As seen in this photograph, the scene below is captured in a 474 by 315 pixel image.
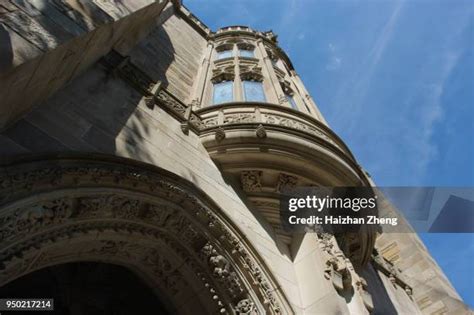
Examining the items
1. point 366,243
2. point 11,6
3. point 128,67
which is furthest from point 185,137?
point 366,243

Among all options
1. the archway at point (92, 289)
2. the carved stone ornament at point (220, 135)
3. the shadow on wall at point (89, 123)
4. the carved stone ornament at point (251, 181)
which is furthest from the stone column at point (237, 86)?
the archway at point (92, 289)

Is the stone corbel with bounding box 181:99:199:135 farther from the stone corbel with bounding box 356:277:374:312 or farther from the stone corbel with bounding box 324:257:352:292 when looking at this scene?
the stone corbel with bounding box 356:277:374:312

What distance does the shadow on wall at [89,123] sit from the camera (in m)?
4.74

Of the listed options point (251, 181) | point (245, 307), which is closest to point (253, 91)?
point (251, 181)

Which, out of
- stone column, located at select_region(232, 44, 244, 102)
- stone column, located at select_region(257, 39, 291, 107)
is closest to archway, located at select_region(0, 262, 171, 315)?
stone column, located at select_region(232, 44, 244, 102)

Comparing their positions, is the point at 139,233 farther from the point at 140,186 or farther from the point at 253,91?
the point at 253,91

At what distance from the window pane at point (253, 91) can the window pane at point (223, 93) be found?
0.45 metres

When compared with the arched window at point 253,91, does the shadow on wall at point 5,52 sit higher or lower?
lower

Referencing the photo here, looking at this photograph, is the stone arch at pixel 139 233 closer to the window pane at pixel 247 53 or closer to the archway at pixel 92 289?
the archway at pixel 92 289

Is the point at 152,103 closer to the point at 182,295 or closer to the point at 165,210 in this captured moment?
the point at 165,210

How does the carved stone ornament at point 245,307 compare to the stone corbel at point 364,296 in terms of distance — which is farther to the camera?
the stone corbel at point 364,296

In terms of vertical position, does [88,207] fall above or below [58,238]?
above

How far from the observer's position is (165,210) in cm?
575

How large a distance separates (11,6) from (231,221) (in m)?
4.02
